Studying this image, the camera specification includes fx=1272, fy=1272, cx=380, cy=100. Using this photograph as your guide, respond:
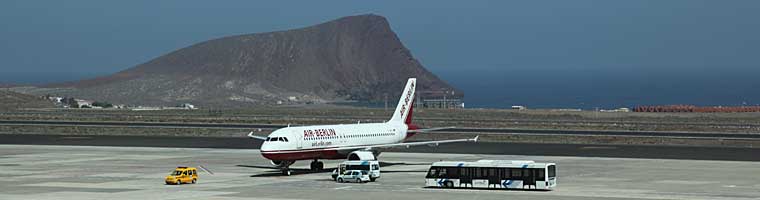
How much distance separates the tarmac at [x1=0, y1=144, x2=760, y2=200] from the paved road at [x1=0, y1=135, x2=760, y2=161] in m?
4.19

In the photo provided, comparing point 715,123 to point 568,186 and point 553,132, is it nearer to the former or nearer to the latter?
point 553,132

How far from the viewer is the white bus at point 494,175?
66625 mm

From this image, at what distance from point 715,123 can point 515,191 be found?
8294 centimetres

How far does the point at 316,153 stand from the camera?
79.2 m

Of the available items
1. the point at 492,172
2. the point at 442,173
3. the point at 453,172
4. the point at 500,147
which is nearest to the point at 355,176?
the point at 442,173

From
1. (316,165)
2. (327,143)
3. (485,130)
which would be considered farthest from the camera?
(485,130)

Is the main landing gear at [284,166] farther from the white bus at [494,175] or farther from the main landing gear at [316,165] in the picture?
the white bus at [494,175]

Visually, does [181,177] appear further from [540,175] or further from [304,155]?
[540,175]

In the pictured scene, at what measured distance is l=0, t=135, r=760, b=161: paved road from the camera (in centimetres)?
9505

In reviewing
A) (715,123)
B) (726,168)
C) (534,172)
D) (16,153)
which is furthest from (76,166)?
(715,123)

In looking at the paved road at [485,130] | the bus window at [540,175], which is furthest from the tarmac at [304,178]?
the paved road at [485,130]

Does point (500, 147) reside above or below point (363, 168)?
above

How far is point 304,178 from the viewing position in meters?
75.4

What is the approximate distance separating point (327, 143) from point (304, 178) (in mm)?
5032
